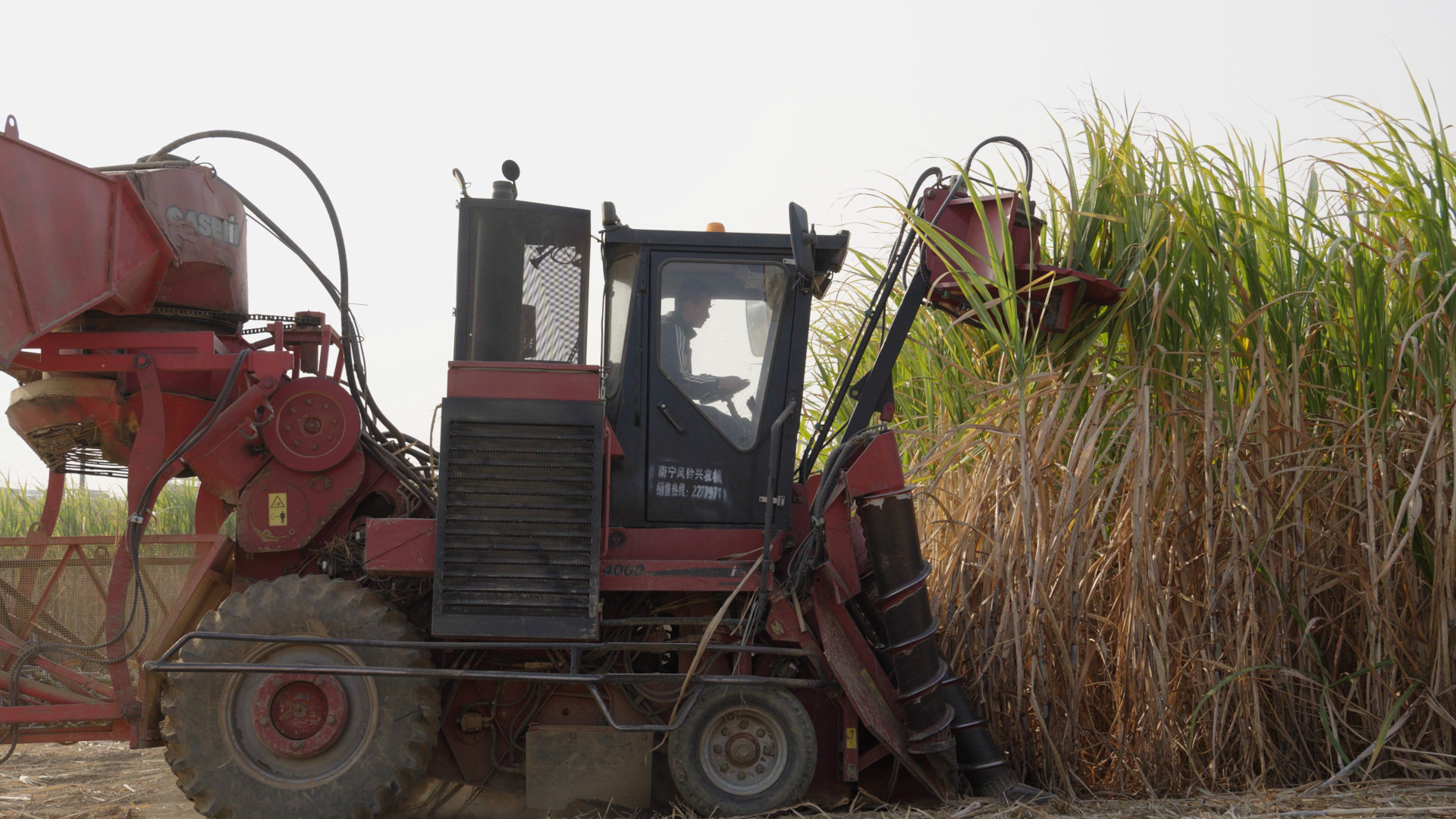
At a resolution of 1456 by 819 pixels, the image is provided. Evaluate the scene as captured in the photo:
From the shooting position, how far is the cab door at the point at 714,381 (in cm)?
417

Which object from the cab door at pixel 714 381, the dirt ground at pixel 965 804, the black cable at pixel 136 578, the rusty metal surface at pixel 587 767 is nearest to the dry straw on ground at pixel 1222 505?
the dirt ground at pixel 965 804

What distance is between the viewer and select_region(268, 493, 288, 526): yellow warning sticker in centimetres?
422

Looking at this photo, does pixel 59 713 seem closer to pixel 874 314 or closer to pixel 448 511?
pixel 448 511

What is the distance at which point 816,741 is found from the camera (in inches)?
163

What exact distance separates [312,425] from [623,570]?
1412mm

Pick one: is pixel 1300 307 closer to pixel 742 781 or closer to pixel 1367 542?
pixel 1367 542

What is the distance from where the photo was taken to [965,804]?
3.99 metres

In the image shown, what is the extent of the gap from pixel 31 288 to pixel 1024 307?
386cm

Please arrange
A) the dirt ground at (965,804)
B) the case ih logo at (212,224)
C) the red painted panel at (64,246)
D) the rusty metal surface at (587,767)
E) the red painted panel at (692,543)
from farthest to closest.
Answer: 1. the case ih logo at (212,224)
2. the red painted panel at (692,543)
3. the rusty metal surface at (587,767)
4. the red painted panel at (64,246)
5. the dirt ground at (965,804)

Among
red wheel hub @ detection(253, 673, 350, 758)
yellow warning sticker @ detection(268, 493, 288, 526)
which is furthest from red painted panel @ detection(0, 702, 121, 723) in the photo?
yellow warning sticker @ detection(268, 493, 288, 526)

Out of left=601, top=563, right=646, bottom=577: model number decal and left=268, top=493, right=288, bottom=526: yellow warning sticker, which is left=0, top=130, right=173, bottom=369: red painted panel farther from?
left=601, top=563, right=646, bottom=577: model number decal

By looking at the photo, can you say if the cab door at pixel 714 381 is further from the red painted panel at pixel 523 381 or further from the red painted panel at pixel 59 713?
the red painted panel at pixel 59 713

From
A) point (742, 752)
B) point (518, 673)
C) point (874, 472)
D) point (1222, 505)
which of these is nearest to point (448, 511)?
point (518, 673)

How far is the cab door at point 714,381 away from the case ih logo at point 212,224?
183 centimetres
